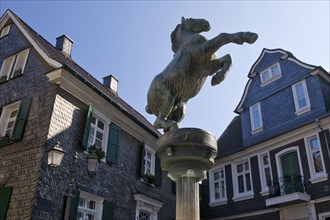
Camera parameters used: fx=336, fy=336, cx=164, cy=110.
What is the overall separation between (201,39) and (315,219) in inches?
484

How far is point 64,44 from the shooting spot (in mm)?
16500

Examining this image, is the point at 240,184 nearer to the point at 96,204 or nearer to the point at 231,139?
the point at 231,139

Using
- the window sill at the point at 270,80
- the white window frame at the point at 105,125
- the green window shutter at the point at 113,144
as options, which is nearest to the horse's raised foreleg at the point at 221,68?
the white window frame at the point at 105,125

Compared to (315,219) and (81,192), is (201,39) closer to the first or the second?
(81,192)

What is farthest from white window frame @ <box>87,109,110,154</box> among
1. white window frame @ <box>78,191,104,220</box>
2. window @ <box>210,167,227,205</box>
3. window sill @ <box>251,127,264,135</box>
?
window sill @ <box>251,127,264,135</box>

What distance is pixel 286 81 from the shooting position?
17.7 meters

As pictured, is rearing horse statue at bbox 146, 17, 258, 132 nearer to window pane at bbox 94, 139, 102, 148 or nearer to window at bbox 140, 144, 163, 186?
window pane at bbox 94, 139, 102, 148

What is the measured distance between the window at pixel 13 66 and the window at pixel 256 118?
39.7 ft

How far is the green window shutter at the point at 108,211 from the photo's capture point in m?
12.2

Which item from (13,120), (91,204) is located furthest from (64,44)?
(91,204)

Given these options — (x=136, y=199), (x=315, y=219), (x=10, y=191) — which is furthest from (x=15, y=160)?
(x=315, y=219)

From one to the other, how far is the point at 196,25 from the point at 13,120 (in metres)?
10.00

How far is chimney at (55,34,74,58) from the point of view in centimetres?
1641

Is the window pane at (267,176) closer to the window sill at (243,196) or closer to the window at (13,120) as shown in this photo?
the window sill at (243,196)
